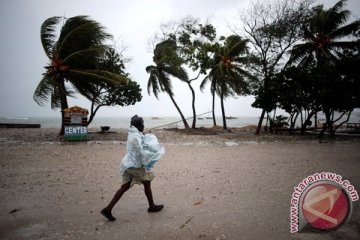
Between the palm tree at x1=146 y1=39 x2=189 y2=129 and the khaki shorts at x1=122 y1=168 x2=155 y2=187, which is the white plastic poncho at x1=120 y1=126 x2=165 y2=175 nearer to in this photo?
the khaki shorts at x1=122 y1=168 x2=155 y2=187

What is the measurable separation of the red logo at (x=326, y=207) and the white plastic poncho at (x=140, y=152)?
2506 mm

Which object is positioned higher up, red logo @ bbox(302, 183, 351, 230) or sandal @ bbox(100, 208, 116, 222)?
red logo @ bbox(302, 183, 351, 230)

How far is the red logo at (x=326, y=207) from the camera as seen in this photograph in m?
3.34

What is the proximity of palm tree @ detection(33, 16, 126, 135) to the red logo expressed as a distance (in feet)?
43.5

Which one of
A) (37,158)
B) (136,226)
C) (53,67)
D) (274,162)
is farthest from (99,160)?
(53,67)

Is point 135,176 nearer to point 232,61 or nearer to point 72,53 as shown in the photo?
point 72,53

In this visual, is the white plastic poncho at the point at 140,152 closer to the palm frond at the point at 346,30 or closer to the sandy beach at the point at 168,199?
the sandy beach at the point at 168,199

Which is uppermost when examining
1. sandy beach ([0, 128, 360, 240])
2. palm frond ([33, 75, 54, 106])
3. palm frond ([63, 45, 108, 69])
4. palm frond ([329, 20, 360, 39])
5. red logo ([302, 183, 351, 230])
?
palm frond ([329, 20, 360, 39])

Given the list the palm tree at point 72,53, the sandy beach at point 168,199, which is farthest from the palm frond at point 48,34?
the sandy beach at point 168,199

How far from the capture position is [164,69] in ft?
78.7

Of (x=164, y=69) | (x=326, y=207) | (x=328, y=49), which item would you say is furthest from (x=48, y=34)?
(x=328, y=49)


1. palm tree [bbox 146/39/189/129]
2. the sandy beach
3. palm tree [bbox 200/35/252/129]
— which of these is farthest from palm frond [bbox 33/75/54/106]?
palm tree [bbox 200/35/252/129]

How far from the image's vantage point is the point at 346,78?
15.9 meters

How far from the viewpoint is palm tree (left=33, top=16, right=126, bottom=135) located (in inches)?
576
